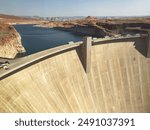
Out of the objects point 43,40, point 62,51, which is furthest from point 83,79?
point 43,40

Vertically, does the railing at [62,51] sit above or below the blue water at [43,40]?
above

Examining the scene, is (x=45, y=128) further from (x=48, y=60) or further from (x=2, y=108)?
(x=48, y=60)

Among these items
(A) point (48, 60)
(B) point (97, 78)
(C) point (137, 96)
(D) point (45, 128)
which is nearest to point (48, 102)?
(A) point (48, 60)

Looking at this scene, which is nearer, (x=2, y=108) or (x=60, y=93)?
(x=2, y=108)

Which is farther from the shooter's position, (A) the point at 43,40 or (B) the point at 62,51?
(A) the point at 43,40

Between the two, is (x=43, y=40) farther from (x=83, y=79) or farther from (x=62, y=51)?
(x=62, y=51)

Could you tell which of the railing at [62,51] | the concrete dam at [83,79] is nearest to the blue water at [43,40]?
the railing at [62,51]

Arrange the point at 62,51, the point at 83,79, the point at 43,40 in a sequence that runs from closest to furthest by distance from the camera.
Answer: the point at 62,51
the point at 83,79
the point at 43,40

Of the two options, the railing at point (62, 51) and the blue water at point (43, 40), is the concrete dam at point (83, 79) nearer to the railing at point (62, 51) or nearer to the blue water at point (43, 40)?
the railing at point (62, 51)
